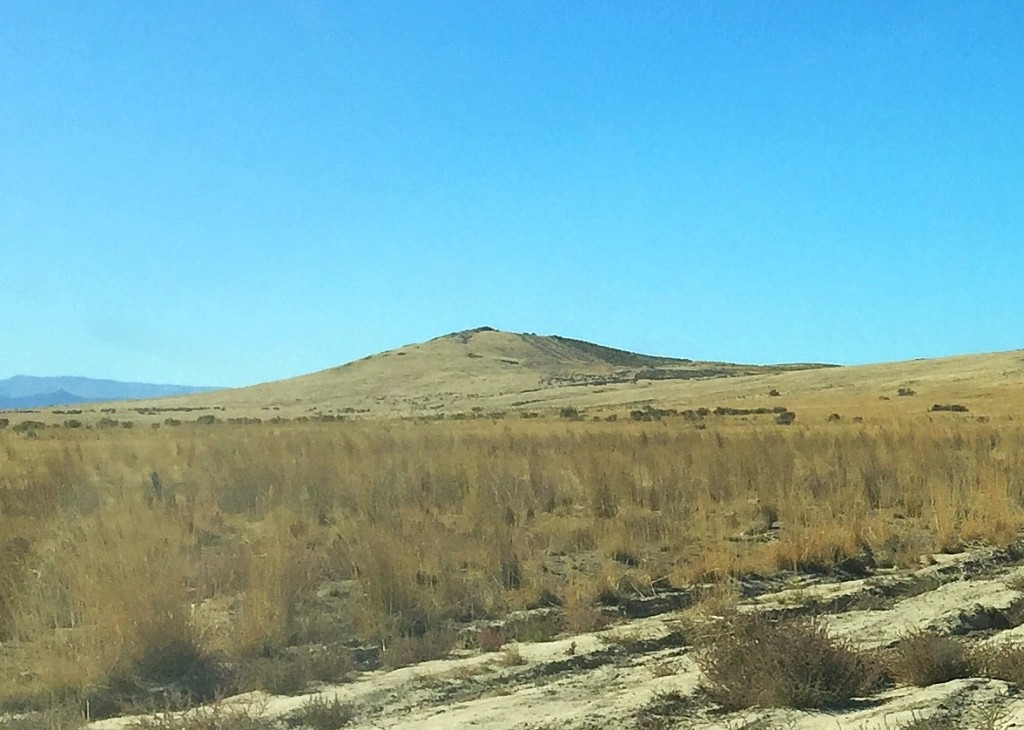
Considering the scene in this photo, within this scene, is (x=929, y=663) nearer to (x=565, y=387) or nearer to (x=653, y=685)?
(x=653, y=685)

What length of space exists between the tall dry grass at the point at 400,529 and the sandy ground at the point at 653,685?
85 centimetres

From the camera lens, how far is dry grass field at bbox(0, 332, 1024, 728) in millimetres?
8070

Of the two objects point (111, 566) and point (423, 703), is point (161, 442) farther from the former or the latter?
point (423, 703)

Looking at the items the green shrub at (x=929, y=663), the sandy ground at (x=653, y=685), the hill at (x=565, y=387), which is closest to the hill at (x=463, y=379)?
the hill at (x=565, y=387)

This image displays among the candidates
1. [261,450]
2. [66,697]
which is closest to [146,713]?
[66,697]

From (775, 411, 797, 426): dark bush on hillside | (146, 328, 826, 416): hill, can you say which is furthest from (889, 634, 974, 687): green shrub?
(146, 328, 826, 416): hill

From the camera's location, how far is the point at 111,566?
8977 millimetres

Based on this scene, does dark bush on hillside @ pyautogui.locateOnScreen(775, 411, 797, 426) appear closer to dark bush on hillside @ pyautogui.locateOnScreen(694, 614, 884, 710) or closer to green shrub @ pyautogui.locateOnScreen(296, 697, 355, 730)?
dark bush on hillside @ pyautogui.locateOnScreen(694, 614, 884, 710)

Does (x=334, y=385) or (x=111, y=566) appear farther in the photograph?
(x=334, y=385)

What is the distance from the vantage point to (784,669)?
6680 millimetres

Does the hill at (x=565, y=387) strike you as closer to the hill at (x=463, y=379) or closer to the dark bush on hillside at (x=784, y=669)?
the hill at (x=463, y=379)

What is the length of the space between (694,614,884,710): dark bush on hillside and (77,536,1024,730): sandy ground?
134mm

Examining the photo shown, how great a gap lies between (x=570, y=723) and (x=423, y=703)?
1172mm

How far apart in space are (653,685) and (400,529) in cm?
527
